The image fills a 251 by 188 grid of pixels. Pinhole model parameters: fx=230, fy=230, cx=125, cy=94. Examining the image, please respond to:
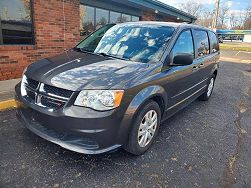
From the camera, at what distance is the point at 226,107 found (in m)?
5.70

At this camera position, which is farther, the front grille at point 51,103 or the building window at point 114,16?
the building window at point 114,16

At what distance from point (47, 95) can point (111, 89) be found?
0.78 meters

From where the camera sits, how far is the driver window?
12.1 feet

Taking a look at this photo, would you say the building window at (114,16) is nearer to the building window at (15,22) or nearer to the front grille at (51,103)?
the building window at (15,22)

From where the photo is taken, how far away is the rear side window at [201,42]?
462 cm

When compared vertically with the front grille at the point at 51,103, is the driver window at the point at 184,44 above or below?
above

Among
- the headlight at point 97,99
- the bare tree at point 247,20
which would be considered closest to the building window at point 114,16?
the headlight at point 97,99

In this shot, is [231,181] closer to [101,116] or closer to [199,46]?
[101,116]

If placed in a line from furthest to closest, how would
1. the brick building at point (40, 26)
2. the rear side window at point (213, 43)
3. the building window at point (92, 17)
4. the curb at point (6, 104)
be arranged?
the building window at point (92, 17) → the brick building at point (40, 26) → the rear side window at point (213, 43) → the curb at point (6, 104)

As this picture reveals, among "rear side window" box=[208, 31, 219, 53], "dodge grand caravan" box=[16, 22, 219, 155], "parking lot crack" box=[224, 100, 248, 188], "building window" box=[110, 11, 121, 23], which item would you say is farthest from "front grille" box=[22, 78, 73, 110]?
"building window" box=[110, 11, 121, 23]

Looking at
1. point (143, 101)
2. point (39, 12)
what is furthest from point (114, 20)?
point (143, 101)

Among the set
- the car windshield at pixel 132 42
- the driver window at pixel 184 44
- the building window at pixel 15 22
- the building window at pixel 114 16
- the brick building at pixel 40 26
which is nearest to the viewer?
the car windshield at pixel 132 42

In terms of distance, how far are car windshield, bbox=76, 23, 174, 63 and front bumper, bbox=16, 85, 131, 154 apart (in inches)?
44.7

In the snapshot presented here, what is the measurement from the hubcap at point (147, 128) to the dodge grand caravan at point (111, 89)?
1 cm
